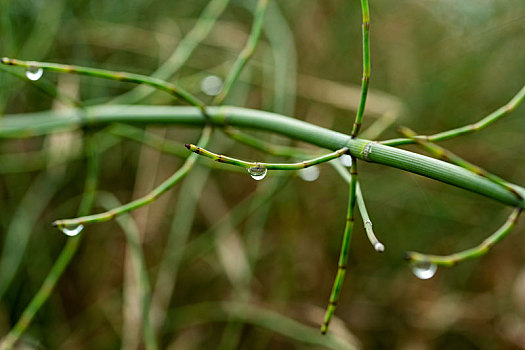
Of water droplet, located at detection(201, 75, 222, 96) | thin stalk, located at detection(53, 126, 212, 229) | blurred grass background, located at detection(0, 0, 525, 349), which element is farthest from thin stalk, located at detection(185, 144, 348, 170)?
water droplet, located at detection(201, 75, 222, 96)

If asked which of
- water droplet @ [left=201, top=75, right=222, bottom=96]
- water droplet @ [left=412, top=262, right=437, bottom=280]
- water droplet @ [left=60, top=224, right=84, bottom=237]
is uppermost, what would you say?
water droplet @ [left=201, top=75, right=222, bottom=96]

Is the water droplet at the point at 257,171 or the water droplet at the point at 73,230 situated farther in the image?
the water droplet at the point at 73,230

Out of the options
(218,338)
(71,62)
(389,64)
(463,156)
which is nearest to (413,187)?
(463,156)

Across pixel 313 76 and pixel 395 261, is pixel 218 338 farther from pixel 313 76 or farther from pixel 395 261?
pixel 313 76

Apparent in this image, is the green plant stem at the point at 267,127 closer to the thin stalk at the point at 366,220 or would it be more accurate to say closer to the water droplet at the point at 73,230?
the thin stalk at the point at 366,220

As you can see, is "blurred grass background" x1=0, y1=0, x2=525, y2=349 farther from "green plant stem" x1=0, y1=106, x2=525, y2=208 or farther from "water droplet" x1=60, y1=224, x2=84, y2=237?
"water droplet" x1=60, y1=224, x2=84, y2=237

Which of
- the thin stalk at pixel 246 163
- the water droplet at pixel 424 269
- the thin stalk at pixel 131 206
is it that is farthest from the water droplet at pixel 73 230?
the water droplet at pixel 424 269

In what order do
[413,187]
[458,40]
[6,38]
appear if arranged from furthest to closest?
1. [458,40]
2. [413,187]
3. [6,38]
